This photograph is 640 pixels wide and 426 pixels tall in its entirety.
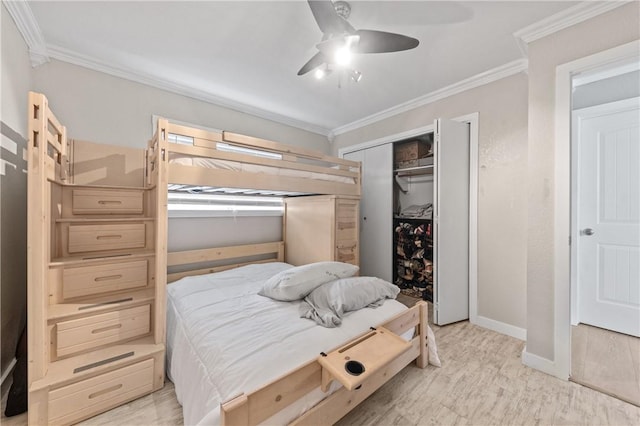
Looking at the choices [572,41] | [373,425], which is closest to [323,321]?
[373,425]

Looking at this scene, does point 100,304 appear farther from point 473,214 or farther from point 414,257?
point 473,214

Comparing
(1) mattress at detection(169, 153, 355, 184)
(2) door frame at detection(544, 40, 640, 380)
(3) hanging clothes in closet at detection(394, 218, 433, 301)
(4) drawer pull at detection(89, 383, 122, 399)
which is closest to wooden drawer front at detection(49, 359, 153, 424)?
(4) drawer pull at detection(89, 383, 122, 399)

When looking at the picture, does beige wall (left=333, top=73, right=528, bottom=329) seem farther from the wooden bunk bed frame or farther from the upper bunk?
the upper bunk

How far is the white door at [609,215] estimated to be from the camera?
7.89ft

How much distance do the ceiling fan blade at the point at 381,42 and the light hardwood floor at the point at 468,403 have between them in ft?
7.23

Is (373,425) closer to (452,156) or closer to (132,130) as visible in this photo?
(452,156)

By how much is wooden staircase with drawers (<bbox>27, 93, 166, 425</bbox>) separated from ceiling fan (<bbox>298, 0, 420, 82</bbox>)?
1.58m

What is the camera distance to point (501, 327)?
2.51 metres

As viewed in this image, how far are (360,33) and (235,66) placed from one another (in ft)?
4.65

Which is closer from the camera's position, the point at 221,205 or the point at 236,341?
the point at 236,341

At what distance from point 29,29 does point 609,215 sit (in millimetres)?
5223

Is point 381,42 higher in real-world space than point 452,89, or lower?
lower

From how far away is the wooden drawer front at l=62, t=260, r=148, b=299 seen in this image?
163 cm

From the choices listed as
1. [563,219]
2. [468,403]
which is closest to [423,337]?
[468,403]
